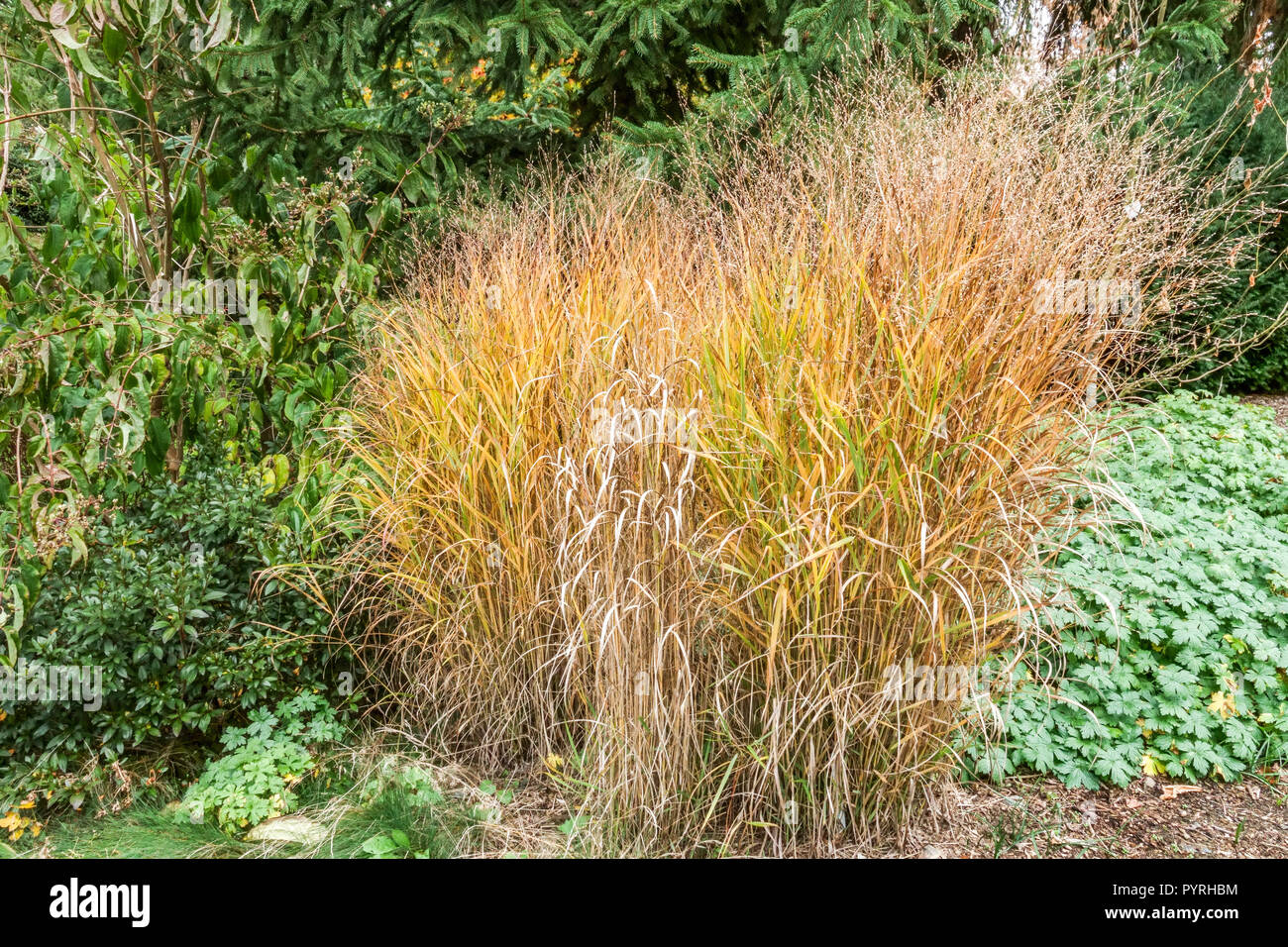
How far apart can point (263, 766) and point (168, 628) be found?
53cm

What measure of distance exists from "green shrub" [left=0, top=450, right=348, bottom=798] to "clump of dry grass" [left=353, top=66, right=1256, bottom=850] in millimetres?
491

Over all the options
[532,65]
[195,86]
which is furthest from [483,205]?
[195,86]

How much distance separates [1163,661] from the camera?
3.23 meters

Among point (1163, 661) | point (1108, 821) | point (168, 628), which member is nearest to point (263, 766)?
point (168, 628)

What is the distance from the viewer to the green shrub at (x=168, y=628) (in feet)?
9.27

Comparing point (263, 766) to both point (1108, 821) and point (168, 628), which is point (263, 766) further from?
point (1108, 821)

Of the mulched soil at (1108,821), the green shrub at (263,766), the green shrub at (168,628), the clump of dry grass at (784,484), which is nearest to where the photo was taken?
the clump of dry grass at (784,484)

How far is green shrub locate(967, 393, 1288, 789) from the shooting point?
113 inches

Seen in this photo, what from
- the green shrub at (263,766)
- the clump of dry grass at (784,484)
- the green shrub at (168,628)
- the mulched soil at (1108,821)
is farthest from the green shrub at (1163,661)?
the green shrub at (168,628)

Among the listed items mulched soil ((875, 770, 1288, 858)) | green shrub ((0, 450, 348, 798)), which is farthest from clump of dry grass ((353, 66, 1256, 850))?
green shrub ((0, 450, 348, 798))

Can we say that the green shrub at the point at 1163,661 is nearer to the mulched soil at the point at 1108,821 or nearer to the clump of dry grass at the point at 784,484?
the mulched soil at the point at 1108,821

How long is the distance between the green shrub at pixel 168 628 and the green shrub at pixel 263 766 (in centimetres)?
9

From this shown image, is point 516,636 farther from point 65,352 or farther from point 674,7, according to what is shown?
point 674,7

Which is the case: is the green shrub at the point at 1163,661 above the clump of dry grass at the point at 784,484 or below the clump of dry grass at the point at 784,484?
below
